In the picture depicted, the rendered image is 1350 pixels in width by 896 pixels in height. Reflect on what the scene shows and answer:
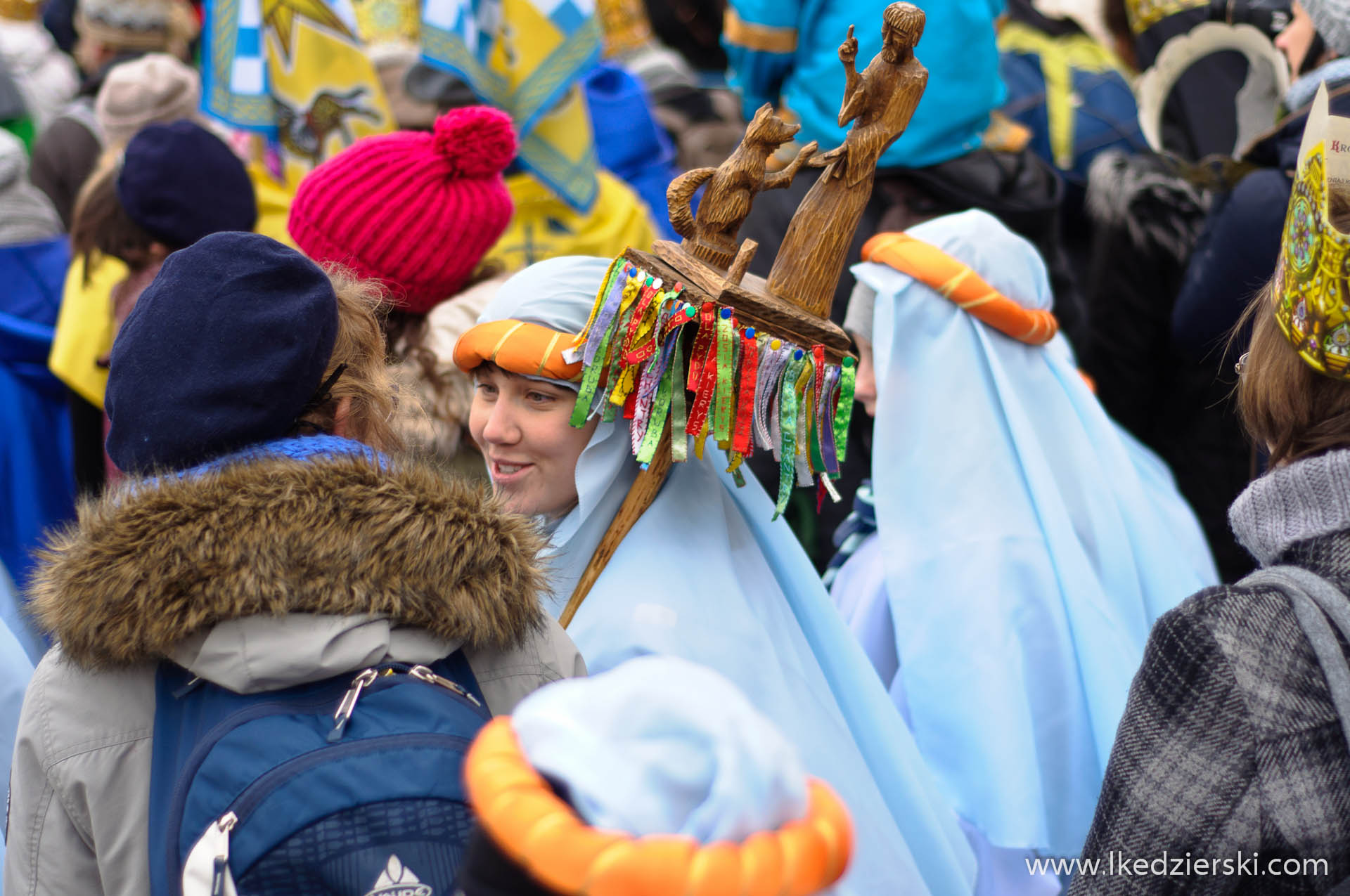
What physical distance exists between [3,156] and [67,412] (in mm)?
932

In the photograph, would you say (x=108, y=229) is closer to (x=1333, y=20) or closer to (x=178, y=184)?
(x=178, y=184)

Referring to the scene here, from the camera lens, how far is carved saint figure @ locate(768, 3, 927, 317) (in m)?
2.09

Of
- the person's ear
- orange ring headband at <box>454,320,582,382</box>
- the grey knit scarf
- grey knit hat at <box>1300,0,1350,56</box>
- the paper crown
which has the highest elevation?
grey knit hat at <box>1300,0,1350,56</box>

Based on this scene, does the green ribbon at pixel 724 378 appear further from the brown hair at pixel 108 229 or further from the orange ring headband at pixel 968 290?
the brown hair at pixel 108 229

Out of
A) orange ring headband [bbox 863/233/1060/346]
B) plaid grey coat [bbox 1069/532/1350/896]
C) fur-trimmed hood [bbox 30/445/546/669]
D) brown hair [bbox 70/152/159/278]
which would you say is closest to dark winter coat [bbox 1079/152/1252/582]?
orange ring headband [bbox 863/233/1060/346]

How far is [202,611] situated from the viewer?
4.48ft

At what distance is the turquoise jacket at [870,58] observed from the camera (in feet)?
12.3

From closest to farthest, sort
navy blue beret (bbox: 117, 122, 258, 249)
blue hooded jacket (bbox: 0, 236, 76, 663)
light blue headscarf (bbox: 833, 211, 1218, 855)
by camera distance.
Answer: light blue headscarf (bbox: 833, 211, 1218, 855)
navy blue beret (bbox: 117, 122, 258, 249)
blue hooded jacket (bbox: 0, 236, 76, 663)

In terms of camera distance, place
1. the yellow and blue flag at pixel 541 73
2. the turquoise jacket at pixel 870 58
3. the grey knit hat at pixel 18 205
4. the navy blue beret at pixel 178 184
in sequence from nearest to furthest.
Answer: the navy blue beret at pixel 178 184 → the turquoise jacket at pixel 870 58 → the grey knit hat at pixel 18 205 → the yellow and blue flag at pixel 541 73

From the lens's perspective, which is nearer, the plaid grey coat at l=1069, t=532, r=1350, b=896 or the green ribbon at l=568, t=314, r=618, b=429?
the plaid grey coat at l=1069, t=532, r=1350, b=896

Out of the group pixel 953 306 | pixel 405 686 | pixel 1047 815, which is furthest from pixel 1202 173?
pixel 405 686

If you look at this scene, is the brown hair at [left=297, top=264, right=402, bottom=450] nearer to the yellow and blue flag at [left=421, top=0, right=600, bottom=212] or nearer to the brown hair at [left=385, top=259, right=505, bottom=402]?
the brown hair at [left=385, top=259, right=505, bottom=402]

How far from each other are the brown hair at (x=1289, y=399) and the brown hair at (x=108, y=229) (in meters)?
2.75

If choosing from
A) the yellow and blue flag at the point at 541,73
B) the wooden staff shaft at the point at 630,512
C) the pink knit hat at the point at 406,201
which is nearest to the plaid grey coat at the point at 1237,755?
the wooden staff shaft at the point at 630,512
